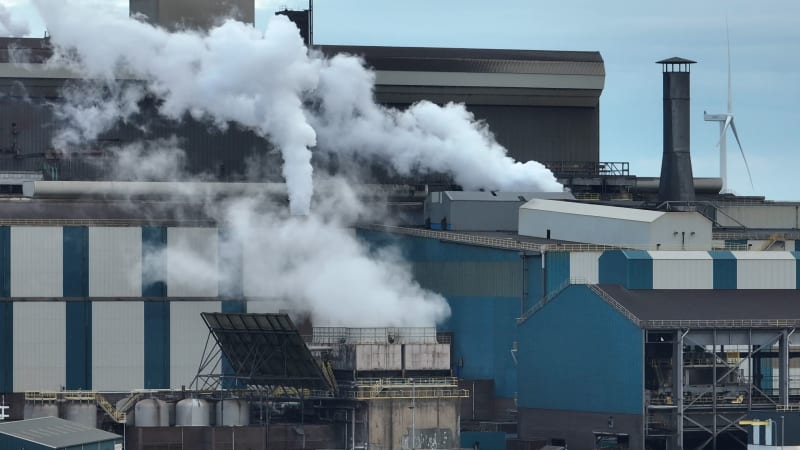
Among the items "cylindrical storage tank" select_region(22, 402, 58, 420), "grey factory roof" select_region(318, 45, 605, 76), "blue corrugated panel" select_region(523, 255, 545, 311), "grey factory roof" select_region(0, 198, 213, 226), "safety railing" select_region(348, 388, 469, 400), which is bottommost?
"cylindrical storage tank" select_region(22, 402, 58, 420)

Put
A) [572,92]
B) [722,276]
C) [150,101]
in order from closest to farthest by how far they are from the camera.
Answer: [722,276], [150,101], [572,92]

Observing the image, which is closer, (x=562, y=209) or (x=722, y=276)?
(x=722, y=276)

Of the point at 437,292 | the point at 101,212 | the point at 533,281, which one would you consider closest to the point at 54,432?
the point at 101,212

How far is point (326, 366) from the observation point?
118 meters

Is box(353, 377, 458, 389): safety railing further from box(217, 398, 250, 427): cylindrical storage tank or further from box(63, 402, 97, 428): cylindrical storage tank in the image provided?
box(63, 402, 97, 428): cylindrical storage tank

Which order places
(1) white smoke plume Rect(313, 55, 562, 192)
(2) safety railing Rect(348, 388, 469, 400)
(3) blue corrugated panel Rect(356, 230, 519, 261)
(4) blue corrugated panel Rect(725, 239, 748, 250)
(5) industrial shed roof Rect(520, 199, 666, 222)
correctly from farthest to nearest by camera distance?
(1) white smoke plume Rect(313, 55, 562, 192)
(4) blue corrugated panel Rect(725, 239, 748, 250)
(3) blue corrugated panel Rect(356, 230, 519, 261)
(5) industrial shed roof Rect(520, 199, 666, 222)
(2) safety railing Rect(348, 388, 469, 400)

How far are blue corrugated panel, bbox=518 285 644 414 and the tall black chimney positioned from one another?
22977mm

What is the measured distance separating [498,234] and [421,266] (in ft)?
15.3

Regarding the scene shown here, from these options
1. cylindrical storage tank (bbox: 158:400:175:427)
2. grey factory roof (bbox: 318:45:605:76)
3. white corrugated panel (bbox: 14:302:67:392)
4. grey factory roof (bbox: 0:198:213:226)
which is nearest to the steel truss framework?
cylindrical storage tank (bbox: 158:400:175:427)

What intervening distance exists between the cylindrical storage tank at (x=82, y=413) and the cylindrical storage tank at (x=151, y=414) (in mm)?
2103

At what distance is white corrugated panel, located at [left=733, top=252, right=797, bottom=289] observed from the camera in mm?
122812

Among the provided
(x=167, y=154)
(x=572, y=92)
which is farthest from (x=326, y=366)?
(x=572, y=92)

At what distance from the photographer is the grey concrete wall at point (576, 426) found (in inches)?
4437

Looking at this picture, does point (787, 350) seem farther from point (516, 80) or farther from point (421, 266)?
point (516, 80)
